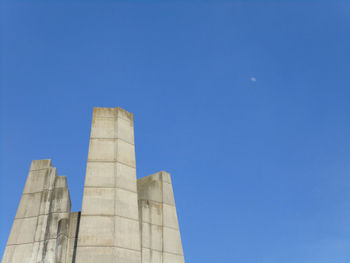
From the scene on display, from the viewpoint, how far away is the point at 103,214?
1295cm

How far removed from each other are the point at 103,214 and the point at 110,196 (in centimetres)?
72

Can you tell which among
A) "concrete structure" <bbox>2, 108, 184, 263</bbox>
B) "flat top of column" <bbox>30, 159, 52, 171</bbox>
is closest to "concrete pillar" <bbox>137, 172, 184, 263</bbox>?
"concrete structure" <bbox>2, 108, 184, 263</bbox>

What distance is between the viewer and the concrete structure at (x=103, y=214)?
1269cm

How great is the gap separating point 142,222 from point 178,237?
70.5 inches

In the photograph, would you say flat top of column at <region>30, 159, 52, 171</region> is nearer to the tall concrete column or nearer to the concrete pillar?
the tall concrete column

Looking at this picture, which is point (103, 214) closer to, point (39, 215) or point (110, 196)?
point (110, 196)

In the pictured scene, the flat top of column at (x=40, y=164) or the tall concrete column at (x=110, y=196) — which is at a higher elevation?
the flat top of column at (x=40, y=164)

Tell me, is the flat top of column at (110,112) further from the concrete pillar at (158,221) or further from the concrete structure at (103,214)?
the concrete pillar at (158,221)

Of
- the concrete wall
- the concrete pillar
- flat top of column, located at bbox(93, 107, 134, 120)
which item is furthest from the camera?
flat top of column, located at bbox(93, 107, 134, 120)

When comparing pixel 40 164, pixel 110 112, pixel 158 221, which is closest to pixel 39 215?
pixel 40 164

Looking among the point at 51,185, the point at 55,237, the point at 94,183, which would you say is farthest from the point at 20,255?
the point at 94,183

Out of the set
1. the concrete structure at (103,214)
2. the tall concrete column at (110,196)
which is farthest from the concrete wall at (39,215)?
the tall concrete column at (110,196)

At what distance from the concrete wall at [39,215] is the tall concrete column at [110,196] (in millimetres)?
1956

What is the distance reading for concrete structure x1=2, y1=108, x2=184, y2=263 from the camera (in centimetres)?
1269
